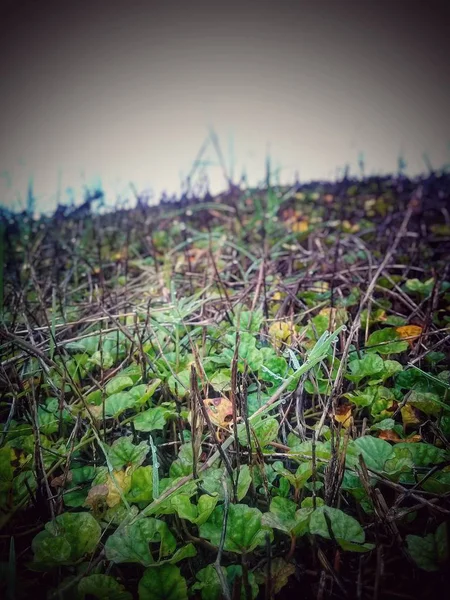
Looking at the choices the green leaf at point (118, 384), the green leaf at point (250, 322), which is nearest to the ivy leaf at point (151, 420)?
the green leaf at point (118, 384)

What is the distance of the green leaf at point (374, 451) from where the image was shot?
0.74 metres

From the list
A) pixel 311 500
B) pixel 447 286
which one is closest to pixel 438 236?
pixel 447 286

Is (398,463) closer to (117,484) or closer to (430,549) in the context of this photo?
(430,549)

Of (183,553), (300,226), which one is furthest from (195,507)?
(300,226)

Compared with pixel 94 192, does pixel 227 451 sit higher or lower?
lower

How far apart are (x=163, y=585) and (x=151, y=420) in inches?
14.7

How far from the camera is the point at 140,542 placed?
640mm

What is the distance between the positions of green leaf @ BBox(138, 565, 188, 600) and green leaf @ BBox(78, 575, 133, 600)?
3 centimetres

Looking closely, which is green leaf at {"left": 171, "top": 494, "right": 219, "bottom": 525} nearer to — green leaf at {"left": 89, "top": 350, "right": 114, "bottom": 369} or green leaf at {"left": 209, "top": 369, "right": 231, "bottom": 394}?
green leaf at {"left": 209, "top": 369, "right": 231, "bottom": 394}

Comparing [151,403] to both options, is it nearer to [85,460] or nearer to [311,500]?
[85,460]

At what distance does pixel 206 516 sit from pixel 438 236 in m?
2.54

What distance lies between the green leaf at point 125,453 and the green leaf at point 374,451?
1.73 feet

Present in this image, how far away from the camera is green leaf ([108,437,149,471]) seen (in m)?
0.82

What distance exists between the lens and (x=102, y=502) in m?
0.74
